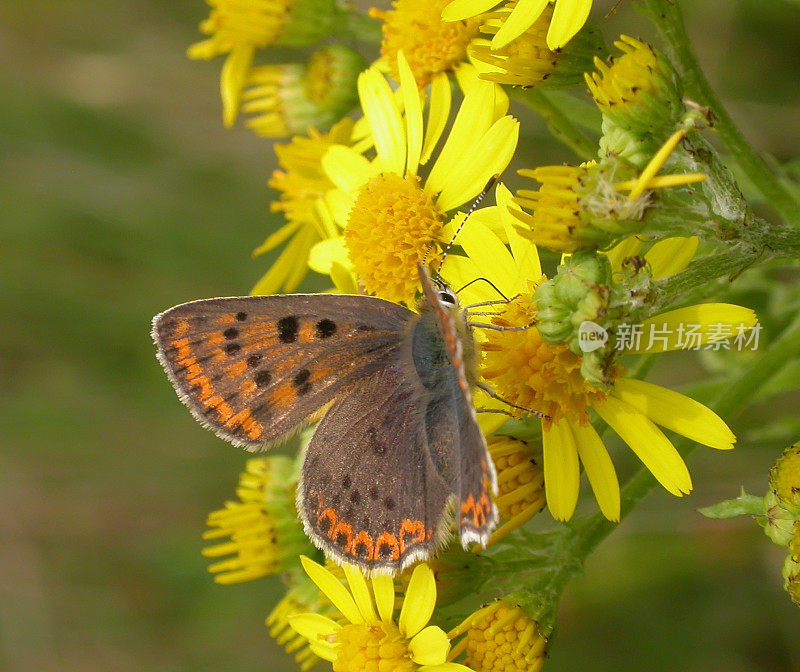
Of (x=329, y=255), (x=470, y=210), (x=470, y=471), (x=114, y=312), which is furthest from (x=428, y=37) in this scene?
(x=114, y=312)

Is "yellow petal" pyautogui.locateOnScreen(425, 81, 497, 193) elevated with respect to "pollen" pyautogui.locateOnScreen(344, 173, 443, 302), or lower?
elevated

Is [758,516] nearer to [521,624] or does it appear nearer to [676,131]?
[521,624]

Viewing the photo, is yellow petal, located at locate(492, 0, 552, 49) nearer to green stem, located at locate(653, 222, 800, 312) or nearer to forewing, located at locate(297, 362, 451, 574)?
green stem, located at locate(653, 222, 800, 312)

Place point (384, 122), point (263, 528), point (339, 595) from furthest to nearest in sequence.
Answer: point (263, 528)
point (384, 122)
point (339, 595)

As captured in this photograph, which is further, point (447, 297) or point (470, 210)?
point (470, 210)

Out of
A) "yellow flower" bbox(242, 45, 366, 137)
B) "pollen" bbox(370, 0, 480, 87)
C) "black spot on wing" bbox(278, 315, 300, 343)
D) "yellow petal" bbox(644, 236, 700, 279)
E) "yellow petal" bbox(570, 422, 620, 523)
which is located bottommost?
"yellow petal" bbox(570, 422, 620, 523)

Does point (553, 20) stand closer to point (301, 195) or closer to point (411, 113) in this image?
point (411, 113)

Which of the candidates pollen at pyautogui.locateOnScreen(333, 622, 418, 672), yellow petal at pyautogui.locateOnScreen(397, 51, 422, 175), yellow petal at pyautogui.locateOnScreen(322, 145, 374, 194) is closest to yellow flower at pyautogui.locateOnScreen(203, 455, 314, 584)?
pollen at pyautogui.locateOnScreen(333, 622, 418, 672)

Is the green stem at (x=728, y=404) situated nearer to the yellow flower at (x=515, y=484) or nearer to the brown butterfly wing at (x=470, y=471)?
the yellow flower at (x=515, y=484)
